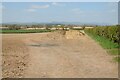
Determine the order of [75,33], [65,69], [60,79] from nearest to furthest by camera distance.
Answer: [60,79] → [65,69] → [75,33]

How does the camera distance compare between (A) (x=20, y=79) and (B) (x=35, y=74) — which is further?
(B) (x=35, y=74)

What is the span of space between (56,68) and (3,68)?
90.1 inches

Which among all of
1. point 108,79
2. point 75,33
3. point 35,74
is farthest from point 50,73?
point 75,33

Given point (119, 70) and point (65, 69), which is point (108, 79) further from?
point (65, 69)

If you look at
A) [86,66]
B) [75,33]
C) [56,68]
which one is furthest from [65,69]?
[75,33]

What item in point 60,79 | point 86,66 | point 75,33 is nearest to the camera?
point 60,79

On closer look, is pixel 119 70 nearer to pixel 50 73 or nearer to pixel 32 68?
pixel 50 73

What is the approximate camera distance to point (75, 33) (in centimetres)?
4834

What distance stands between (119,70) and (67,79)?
277 centimetres

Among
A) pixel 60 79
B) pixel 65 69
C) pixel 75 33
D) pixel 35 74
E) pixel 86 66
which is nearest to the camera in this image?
pixel 60 79

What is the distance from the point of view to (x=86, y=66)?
13148 mm

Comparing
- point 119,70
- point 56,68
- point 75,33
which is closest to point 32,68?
point 56,68

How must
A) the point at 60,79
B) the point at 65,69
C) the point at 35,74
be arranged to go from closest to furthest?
the point at 60,79 < the point at 35,74 < the point at 65,69

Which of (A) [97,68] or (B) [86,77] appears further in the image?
(A) [97,68]
